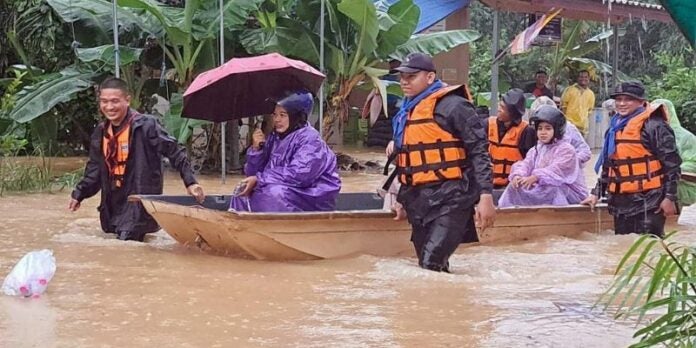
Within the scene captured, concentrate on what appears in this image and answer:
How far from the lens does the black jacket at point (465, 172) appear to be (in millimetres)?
5969

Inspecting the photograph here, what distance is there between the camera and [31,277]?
5.72 metres

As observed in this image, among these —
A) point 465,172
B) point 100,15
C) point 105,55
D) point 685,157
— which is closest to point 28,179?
point 105,55

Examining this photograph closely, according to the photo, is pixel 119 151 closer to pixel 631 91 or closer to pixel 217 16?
pixel 631 91

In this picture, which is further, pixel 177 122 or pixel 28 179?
pixel 177 122

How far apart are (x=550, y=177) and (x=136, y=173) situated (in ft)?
10.7

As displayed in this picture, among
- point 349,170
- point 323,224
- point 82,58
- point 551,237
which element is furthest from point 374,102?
point 323,224

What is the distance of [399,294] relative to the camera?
6.01 meters

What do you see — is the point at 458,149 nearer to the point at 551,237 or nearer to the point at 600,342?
the point at 600,342

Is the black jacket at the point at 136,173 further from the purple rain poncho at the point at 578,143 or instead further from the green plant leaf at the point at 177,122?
the green plant leaf at the point at 177,122

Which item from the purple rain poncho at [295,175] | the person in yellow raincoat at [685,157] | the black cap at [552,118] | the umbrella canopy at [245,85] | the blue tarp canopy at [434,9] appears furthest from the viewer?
the blue tarp canopy at [434,9]

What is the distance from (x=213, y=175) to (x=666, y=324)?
34.4ft

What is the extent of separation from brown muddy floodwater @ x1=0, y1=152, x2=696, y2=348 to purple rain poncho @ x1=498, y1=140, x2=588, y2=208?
432mm

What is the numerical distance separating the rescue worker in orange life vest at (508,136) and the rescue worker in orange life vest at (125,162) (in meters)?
2.82

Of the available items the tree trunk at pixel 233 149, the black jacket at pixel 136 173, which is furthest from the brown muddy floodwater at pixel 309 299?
the tree trunk at pixel 233 149
